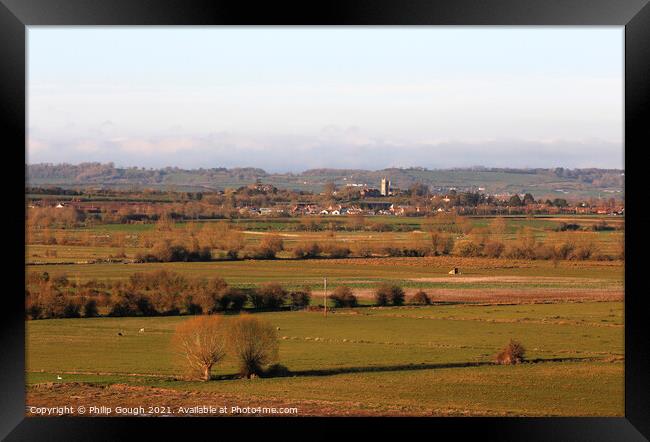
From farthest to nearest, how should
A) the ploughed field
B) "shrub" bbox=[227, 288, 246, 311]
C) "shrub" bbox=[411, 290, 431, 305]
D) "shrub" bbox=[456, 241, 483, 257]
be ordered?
"shrub" bbox=[456, 241, 483, 257] < "shrub" bbox=[411, 290, 431, 305] < "shrub" bbox=[227, 288, 246, 311] < the ploughed field

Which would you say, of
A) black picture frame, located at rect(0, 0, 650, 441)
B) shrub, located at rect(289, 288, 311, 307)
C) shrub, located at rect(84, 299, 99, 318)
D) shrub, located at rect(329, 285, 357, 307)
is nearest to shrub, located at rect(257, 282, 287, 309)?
shrub, located at rect(289, 288, 311, 307)

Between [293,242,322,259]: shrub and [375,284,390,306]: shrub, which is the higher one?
[293,242,322,259]: shrub

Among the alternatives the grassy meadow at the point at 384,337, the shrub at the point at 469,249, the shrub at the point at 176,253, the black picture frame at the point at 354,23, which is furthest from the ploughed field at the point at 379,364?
the black picture frame at the point at 354,23

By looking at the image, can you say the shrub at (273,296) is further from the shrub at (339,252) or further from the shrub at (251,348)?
the shrub at (251,348)

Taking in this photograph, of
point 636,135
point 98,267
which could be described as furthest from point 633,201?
point 98,267

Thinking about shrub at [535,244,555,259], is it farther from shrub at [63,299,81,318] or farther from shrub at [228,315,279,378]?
shrub at [63,299,81,318]

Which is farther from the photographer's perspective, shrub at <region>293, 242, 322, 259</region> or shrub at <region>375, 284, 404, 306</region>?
shrub at <region>293, 242, 322, 259</region>
